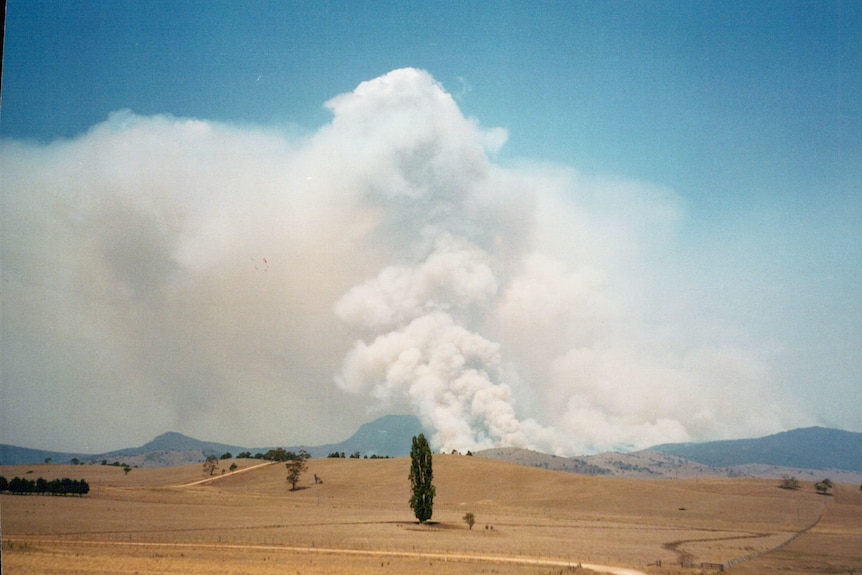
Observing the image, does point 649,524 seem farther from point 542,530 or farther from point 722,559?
point 722,559

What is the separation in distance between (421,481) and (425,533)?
20.2 meters

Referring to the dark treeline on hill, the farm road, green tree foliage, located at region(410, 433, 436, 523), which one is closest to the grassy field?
the farm road

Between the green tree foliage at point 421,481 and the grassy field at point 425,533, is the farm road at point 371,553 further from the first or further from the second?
the green tree foliage at point 421,481

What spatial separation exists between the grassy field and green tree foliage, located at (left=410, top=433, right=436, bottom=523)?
2852 mm

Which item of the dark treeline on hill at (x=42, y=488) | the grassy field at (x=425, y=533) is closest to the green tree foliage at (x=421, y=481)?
the grassy field at (x=425, y=533)

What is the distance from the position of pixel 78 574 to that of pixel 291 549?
2553 cm

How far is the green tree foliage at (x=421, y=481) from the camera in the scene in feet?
359

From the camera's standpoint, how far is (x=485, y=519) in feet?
414

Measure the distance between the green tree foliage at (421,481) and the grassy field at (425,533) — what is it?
2852 mm

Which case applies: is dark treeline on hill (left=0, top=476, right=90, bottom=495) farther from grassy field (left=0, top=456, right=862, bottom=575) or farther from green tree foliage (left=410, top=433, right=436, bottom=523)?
green tree foliage (left=410, top=433, right=436, bottom=523)

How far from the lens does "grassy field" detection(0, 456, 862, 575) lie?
56.2 m

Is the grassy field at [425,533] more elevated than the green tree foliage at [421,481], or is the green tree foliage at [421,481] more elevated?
the green tree foliage at [421,481]

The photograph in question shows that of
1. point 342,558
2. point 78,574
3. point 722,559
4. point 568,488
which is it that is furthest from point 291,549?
point 568,488

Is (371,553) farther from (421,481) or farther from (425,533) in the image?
(421,481)
